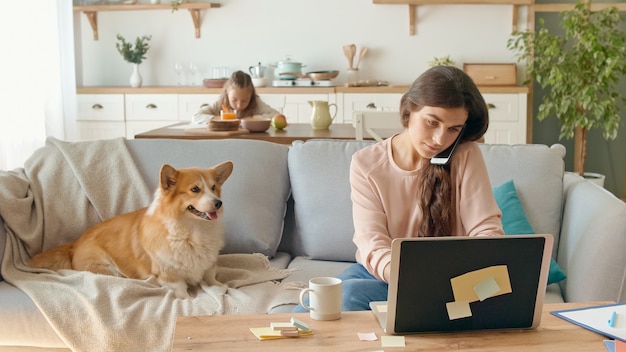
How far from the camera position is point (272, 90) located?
5.77m

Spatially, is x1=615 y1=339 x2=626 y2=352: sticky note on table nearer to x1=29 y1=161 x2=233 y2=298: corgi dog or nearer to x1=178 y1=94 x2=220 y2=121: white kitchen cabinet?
x1=29 y1=161 x2=233 y2=298: corgi dog

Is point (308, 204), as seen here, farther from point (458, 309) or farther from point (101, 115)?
point (101, 115)

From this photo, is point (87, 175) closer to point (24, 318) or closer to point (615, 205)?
point (24, 318)

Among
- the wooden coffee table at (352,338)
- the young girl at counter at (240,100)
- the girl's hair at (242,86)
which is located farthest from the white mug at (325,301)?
the girl's hair at (242,86)

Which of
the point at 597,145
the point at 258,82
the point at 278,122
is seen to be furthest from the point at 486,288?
the point at 597,145

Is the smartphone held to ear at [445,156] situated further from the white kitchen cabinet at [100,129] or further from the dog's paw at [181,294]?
the white kitchen cabinet at [100,129]

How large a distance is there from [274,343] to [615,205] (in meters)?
1.26

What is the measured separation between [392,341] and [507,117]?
441 cm

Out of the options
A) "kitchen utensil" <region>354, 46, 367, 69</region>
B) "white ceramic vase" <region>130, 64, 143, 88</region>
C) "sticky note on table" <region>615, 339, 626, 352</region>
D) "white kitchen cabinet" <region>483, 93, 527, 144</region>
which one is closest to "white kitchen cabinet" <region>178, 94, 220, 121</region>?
"white ceramic vase" <region>130, 64, 143, 88</region>

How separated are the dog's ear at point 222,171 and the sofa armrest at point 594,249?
3.68 feet

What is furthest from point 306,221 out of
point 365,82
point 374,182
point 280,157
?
point 365,82

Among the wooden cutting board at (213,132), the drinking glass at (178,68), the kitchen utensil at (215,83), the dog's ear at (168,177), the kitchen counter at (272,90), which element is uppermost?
the drinking glass at (178,68)

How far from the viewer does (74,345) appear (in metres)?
2.21

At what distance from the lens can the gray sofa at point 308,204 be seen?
2.30 metres
